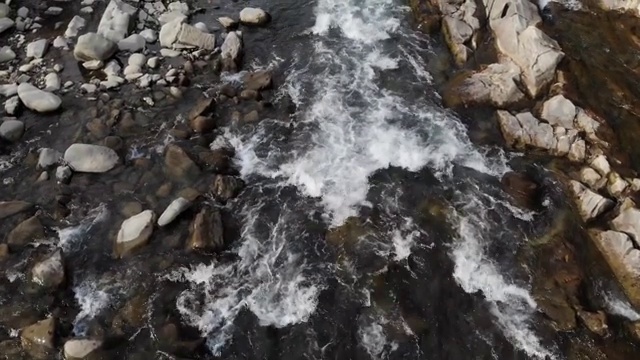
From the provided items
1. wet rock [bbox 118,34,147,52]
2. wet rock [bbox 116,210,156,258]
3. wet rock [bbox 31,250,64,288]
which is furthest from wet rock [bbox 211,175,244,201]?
wet rock [bbox 118,34,147,52]

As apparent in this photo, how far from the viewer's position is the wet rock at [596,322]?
39.7 feet

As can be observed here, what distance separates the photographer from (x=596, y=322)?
1216cm

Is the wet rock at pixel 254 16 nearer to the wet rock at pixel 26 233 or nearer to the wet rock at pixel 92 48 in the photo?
the wet rock at pixel 92 48

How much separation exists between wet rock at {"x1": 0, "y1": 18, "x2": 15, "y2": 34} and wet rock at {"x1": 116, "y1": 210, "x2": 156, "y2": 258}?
10999 mm

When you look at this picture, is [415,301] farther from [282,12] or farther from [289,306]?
[282,12]

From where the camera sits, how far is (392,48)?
19484 millimetres

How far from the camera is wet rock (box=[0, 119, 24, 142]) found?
16.0m

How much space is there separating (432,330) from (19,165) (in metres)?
12.8

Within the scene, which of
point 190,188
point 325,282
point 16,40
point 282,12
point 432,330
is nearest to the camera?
point 432,330

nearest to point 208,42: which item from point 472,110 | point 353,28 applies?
point 353,28

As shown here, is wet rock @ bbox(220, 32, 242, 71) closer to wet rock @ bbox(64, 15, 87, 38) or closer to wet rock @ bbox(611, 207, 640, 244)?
wet rock @ bbox(64, 15, 87, 38)

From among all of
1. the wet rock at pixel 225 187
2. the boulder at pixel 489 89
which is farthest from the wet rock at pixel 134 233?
the boulder at pixel 489 89

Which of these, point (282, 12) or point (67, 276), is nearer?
point (67, 276)

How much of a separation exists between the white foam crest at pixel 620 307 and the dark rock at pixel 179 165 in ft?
37.7
